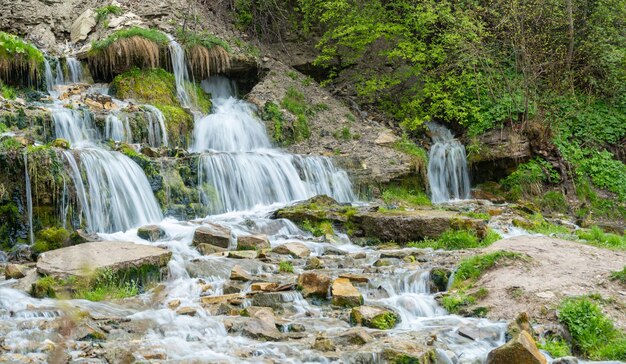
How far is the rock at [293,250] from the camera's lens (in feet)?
28.7

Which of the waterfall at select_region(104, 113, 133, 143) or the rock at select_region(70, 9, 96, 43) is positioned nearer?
the waterfall at select_region(104, 113, 133, 143)

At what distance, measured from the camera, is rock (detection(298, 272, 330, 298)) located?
656cm

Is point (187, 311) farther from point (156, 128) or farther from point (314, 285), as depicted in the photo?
point (156, 128)

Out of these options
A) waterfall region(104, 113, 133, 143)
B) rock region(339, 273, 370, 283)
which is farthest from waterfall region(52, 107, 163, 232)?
rock region(339, 273, 370, 283)

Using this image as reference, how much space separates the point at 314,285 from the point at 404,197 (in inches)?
331

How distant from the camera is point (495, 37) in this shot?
1808 centimetres

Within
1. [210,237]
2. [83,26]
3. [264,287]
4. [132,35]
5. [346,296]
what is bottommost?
[346,296]

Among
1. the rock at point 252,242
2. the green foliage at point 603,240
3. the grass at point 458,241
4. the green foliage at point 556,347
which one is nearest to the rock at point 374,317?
A: the green foliage at point 556,347

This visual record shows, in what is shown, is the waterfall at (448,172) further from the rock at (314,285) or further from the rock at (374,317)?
the rock at (374,317)

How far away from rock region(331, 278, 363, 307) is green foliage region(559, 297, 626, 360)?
2078 mm

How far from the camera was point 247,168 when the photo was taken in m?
13.0

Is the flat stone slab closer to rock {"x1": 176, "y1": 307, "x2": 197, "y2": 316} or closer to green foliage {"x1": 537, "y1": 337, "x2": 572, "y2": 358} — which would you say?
rock {"x1": 176, "y1": 307, "x2": 197, "y2": 316}

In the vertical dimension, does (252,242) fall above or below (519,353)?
above

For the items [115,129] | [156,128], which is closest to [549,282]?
[115,129]
